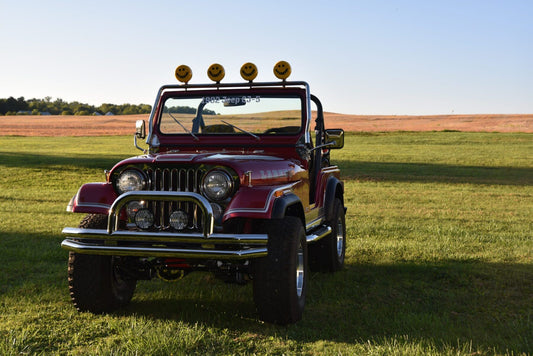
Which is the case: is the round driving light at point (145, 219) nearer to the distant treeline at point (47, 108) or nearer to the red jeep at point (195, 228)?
the red jeep at point (195, 228)

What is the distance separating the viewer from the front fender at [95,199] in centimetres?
528

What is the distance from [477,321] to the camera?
5.53 m

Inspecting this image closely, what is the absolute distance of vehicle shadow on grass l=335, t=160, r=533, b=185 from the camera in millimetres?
23236

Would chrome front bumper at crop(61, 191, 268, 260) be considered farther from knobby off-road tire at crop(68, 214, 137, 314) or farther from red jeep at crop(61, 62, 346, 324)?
knobby off-road tire at crop(68, 214, 137, 314)

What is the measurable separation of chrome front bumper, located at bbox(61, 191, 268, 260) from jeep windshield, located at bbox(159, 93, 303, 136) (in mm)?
2117

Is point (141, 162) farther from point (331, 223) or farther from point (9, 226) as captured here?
point (9, 226)

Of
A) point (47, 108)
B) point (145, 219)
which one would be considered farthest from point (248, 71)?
point (47, 108)

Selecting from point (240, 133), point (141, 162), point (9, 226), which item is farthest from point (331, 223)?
point (9, 226)

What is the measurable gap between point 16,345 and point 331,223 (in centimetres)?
385

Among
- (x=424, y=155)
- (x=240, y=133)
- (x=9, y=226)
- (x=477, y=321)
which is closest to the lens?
(x=477, y=321)

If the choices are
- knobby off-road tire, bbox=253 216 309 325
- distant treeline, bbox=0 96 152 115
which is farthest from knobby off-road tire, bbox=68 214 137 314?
distant treeline, bbox=0 96 152 115

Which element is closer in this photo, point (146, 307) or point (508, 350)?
point (508, 350)

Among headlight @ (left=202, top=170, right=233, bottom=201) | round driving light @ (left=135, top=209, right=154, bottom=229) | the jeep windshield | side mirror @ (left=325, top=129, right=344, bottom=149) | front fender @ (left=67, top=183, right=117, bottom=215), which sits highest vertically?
the jeep windshield

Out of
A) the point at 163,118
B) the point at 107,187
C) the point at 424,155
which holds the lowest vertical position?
the point at 424,155
